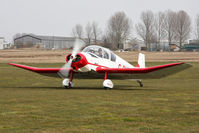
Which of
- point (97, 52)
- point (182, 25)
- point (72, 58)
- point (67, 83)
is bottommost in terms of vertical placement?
point (67, 83)

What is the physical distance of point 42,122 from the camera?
897cm

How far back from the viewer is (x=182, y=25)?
120 metres

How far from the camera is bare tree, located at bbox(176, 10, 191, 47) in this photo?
119 metres

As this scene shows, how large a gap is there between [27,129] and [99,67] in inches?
461

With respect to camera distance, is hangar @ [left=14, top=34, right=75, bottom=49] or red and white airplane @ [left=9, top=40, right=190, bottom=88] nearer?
red and white airplane @ [left=9, top=40, right=190, bottom=88]

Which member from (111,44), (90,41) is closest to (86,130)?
(111,44)

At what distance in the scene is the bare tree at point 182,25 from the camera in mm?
119250

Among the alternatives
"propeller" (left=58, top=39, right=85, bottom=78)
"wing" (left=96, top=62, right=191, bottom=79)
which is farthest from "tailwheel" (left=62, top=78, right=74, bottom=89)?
"wing" (left=96, top=62, right=191, bottom=79)

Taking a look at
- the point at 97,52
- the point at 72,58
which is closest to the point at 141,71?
the point at 97,52

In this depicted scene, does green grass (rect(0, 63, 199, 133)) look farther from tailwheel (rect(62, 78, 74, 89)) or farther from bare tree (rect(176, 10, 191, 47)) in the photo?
bare tree (rect(176, 10, 191, 47))

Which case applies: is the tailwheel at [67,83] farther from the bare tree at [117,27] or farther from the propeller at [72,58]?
the bare tree at [117,27]

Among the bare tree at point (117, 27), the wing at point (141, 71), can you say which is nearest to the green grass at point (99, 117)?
the wing at point (141, 71)

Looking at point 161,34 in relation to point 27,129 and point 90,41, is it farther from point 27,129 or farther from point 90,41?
point 27,129

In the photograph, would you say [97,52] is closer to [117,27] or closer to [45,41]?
[117,27]
